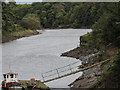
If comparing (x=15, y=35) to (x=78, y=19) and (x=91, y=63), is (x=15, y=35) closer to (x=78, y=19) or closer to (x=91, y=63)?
(x=91, y=63)

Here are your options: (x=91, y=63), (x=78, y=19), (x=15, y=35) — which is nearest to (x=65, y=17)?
(x=78, y=19)

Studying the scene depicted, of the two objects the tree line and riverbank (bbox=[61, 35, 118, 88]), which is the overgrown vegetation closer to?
the tree line

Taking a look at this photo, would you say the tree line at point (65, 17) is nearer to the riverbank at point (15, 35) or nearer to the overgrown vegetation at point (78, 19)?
the overgrown vegetation at point (78, 19)

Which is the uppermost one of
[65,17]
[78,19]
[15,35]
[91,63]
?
[65,17]

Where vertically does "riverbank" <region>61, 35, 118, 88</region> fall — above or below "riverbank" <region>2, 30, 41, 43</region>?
below

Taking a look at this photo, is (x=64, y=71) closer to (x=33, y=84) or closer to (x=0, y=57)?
(x=33, y=84)

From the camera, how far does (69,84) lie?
31047mm

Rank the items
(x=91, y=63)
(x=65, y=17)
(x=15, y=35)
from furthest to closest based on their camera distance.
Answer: (x=65, y=17) < (x=15, y=35) < (x=91, y=63)

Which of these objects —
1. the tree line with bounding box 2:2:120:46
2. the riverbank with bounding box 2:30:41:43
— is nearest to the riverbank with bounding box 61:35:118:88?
the tree line with bounding box 2:2:120:46

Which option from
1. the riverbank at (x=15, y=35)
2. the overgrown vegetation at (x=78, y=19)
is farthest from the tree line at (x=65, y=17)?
the riverbank at (x=15, y=35)

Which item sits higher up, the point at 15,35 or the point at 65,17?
the point at 65,17

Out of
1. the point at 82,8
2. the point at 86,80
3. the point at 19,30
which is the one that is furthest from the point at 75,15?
the point at 86,80

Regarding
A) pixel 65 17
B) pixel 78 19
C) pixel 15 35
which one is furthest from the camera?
pixel 65 17

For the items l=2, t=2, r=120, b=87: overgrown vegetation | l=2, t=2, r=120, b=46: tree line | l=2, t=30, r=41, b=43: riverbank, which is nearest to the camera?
l=2, t=2, r=120, b=87: overgrown vegetation
